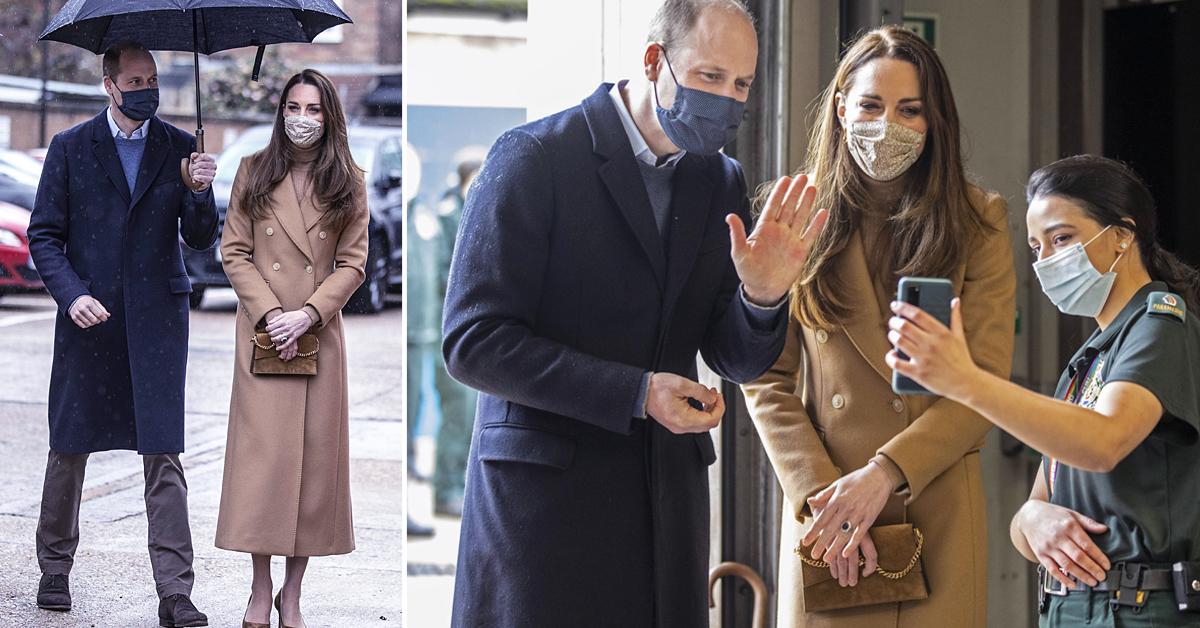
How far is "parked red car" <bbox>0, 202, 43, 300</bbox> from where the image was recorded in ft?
10.8

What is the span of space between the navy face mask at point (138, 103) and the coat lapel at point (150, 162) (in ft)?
0.09

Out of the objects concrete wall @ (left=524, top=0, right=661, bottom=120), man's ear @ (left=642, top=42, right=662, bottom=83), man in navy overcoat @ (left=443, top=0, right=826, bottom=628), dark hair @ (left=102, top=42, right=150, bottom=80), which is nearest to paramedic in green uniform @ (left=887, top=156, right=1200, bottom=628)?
man in navy overcoat @ (left=443, top=0, right=826, bottom=628)

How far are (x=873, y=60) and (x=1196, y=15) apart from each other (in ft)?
6.86

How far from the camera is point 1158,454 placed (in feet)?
7.51

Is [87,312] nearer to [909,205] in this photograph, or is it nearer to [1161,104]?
[909,205]

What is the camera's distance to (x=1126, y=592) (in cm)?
228

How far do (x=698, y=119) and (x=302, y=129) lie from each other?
1269mm

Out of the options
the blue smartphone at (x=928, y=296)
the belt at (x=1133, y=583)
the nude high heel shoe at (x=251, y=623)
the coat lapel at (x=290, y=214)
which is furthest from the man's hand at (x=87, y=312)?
the belt at (x=1133, y=583)

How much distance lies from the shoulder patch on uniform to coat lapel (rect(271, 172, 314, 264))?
197 cm

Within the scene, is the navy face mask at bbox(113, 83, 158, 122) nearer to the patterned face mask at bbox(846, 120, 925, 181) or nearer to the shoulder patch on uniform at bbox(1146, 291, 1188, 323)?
the patterned face mask at bbox(846, 120, 925, 181)

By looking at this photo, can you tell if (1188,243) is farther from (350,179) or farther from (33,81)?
(33,81)

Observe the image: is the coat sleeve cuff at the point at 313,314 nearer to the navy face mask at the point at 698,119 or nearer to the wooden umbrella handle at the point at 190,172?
the wooden umbrella handle at the point at 190,172

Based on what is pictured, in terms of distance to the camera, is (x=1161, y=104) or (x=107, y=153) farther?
(x=1161, y=104)

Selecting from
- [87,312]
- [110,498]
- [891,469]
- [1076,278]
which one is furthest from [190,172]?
[1076,278]
